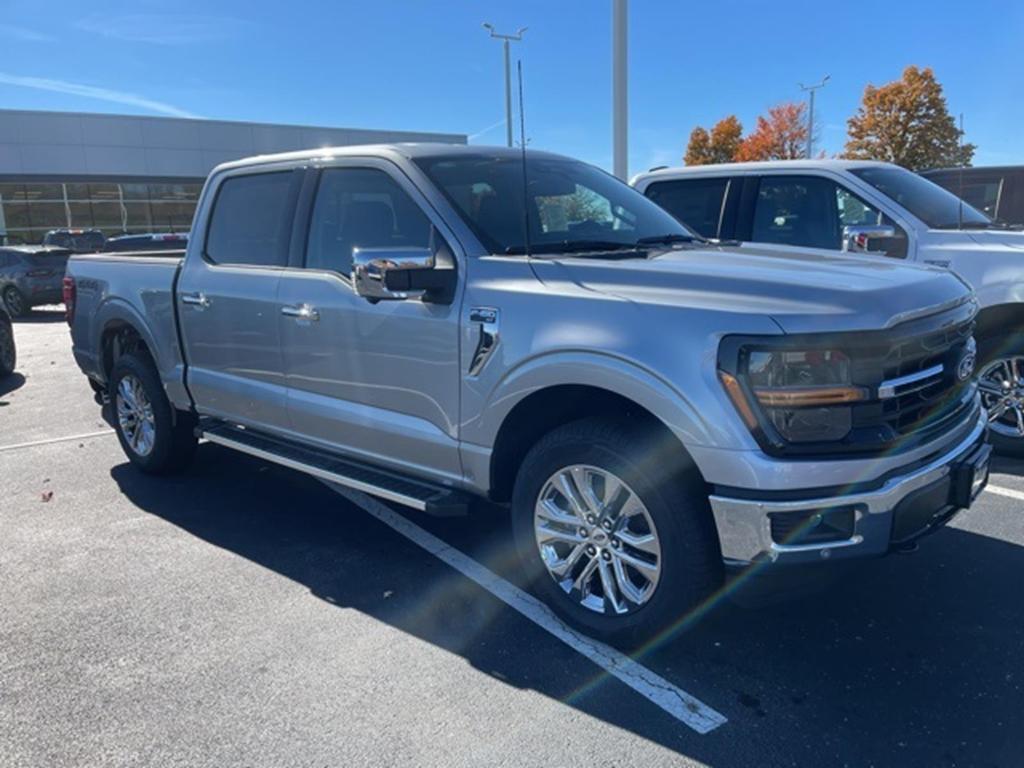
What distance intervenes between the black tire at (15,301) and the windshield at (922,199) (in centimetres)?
1753

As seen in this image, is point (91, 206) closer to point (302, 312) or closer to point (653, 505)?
point (302, 312)

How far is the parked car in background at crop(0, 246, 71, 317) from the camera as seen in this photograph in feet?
57.0

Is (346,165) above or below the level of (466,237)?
above

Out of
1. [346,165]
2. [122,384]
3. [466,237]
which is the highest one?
[346,165]

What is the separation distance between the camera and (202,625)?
11.5 ft

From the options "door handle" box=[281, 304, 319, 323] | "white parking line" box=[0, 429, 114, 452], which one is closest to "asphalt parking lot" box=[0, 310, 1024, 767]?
"door handle" box=[281, 304, 319, 323]

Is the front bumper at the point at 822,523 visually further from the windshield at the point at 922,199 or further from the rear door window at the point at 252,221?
the windshield at the point at 922,199

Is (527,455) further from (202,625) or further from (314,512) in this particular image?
(314,512)

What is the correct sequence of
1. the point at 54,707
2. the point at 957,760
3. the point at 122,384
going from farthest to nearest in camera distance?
the point at 122,384, the point at 54,707, the point at 957,760

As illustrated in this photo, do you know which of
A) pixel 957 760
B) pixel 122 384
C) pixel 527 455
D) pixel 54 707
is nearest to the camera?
pixel 957 760

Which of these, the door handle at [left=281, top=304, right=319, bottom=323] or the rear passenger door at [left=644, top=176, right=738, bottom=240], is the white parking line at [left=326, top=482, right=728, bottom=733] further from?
the rear passenger door at [left=644, top=176, right=738, bottom=240]

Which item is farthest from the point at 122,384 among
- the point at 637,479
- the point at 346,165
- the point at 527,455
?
the point at 637,479

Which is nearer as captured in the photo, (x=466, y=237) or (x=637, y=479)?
(x=637, y=479)

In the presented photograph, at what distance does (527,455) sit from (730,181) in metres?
4.10
